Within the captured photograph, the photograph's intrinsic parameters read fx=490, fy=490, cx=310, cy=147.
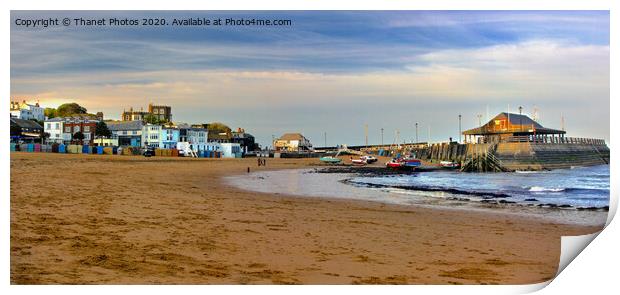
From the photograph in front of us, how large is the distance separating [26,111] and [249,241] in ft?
11.9

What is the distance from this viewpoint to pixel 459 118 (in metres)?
7.96

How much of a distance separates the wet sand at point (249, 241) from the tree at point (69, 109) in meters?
0.87

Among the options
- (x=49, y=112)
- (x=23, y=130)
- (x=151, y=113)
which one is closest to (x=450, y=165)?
(x=151, y=113)

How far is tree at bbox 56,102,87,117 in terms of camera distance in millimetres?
6719

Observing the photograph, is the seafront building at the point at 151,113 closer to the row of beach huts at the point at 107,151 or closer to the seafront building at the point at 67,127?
the seafront building at the point at 67,127

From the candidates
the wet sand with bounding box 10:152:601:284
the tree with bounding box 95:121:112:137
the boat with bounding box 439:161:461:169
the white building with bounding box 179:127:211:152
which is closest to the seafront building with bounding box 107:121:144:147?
the tree with bounding box 95:121:112:137

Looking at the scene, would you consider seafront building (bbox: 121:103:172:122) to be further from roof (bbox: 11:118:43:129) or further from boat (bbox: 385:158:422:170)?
boat (bbox: 385:158:422:170)

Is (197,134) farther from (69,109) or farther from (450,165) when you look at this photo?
(450,165)

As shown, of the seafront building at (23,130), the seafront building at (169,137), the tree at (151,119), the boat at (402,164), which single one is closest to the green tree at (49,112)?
the seafront building at (23,130)

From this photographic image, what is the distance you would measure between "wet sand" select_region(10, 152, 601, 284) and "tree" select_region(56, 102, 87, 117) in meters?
0.87
